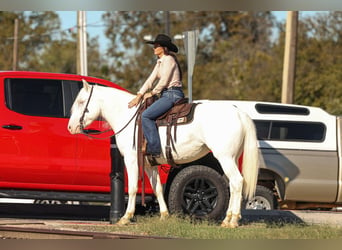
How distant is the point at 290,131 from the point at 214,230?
15.4 feet

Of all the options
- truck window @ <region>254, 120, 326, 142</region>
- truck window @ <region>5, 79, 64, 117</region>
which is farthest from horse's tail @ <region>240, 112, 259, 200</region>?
truck window @ <region>254, 120, 326, 142</region>

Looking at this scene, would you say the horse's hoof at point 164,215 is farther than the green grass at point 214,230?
Yes

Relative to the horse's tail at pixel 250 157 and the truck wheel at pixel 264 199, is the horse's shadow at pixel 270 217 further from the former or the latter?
the truck wheel at pixel 264 199

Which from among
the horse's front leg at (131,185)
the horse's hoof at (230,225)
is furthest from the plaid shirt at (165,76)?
the horse's hoof at (230,225)

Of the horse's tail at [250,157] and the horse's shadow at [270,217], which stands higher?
the horse's tail at [250,157]

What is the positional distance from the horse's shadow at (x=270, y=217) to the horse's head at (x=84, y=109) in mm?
2629

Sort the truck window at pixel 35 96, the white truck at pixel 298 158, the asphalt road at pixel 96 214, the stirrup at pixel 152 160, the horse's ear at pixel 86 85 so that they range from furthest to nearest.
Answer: the white truck at pixel 298 158, the asphalt road at pixel 96 214, the truck window at pixel 35 96, the horse's ear at pixel 86 85, the stirrup at pixel 152 160

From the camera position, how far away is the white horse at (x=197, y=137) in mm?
11086

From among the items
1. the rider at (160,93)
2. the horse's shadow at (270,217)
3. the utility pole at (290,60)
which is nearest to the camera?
the rider at (160,93)

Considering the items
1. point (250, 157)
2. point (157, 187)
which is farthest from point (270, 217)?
point (157, 187)

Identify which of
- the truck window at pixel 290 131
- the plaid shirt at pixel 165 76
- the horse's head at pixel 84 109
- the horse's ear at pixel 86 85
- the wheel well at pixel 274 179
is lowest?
the wheel well at pixel 274 179

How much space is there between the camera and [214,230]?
10516mm

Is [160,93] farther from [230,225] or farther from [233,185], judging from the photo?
[230,225]

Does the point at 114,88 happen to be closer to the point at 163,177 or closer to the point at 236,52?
the point at 163,177
